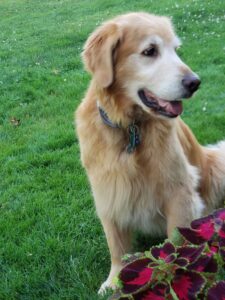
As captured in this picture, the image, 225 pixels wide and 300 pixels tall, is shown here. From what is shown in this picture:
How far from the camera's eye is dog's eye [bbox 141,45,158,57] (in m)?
3.14

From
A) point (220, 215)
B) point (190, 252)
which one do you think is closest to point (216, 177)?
point (220, 215)

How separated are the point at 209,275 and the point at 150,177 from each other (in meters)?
1.44

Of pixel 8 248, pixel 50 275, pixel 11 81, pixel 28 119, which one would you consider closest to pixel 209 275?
pixel 50 275

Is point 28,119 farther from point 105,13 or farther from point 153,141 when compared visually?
point 105,13

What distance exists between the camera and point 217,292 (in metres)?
1.76

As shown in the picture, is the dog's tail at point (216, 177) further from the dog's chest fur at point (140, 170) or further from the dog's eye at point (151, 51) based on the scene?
the dog's eye at point (151, 51)

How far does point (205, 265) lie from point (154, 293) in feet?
0.73

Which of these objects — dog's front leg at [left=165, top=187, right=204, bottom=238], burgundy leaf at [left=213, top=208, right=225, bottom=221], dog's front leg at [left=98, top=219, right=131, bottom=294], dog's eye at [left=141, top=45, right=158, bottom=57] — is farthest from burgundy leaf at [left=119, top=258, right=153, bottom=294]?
dog's front leg at [left=98, top=219, right=131, bottom=294]

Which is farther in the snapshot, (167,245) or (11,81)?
(11,81)

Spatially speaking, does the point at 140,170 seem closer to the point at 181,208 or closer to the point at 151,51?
the point at 181,208

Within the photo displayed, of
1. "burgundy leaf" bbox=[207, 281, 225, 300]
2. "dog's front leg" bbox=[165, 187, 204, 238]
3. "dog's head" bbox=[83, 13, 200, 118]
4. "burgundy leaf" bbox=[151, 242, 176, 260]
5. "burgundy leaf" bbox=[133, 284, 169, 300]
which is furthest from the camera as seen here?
"dog's front leg" bbox=[165, 187, 204, 238]

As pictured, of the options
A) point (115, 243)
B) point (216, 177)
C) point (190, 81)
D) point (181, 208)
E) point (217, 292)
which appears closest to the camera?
point (217, 292)

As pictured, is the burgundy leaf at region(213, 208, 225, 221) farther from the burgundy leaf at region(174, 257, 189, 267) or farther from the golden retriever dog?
the golden retriever dog

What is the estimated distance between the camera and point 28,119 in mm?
6723
